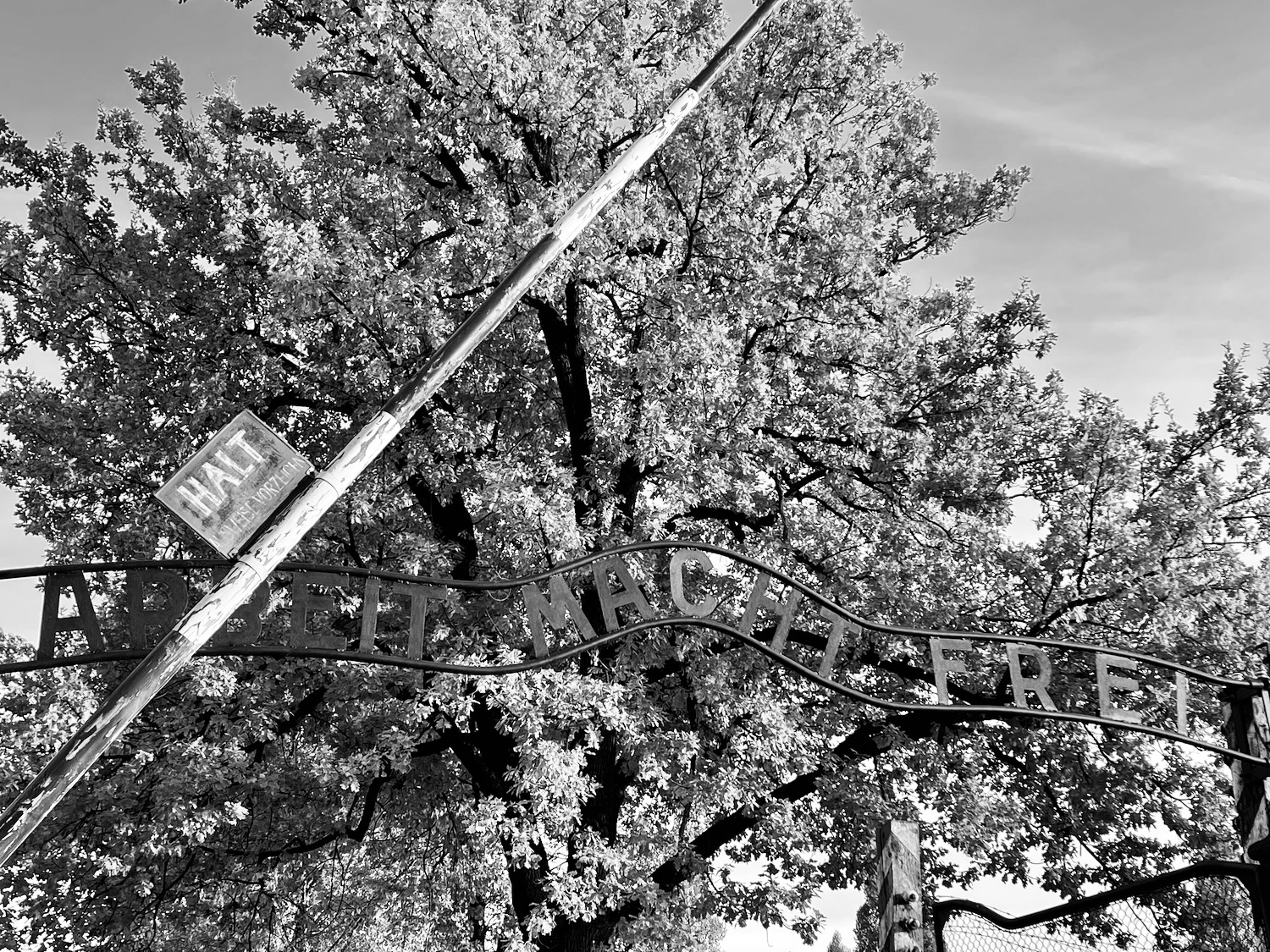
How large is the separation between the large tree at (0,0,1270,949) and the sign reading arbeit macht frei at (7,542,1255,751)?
0.38 metres

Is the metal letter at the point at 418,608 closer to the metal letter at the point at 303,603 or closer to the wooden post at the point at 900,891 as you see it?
the metal letter at the point at 303,603

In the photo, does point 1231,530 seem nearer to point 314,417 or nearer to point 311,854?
point 314,417

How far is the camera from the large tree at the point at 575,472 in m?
12.6

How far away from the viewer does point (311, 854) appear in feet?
51.5

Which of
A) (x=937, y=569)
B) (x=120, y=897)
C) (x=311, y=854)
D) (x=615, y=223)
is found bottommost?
(x=120, y=897)

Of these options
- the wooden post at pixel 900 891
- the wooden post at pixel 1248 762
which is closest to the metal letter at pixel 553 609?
the wooden post at pixel 900 891

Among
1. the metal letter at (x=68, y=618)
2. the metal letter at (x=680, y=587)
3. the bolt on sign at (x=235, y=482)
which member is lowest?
the metal letter at (x=68, y=618)

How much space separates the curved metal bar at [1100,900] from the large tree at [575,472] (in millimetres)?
4947

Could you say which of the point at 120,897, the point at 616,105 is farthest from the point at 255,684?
the point at 616,105

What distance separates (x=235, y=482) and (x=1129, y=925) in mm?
10680

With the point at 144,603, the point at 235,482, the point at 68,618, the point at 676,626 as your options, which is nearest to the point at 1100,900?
the point at 235,482

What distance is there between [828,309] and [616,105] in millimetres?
3802

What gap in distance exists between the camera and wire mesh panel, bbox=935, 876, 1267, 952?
24.2 feet

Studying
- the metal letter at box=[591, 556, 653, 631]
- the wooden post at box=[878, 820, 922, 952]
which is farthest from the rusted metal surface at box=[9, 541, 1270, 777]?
the wooden post at box=[878, 820, 922, 952]
